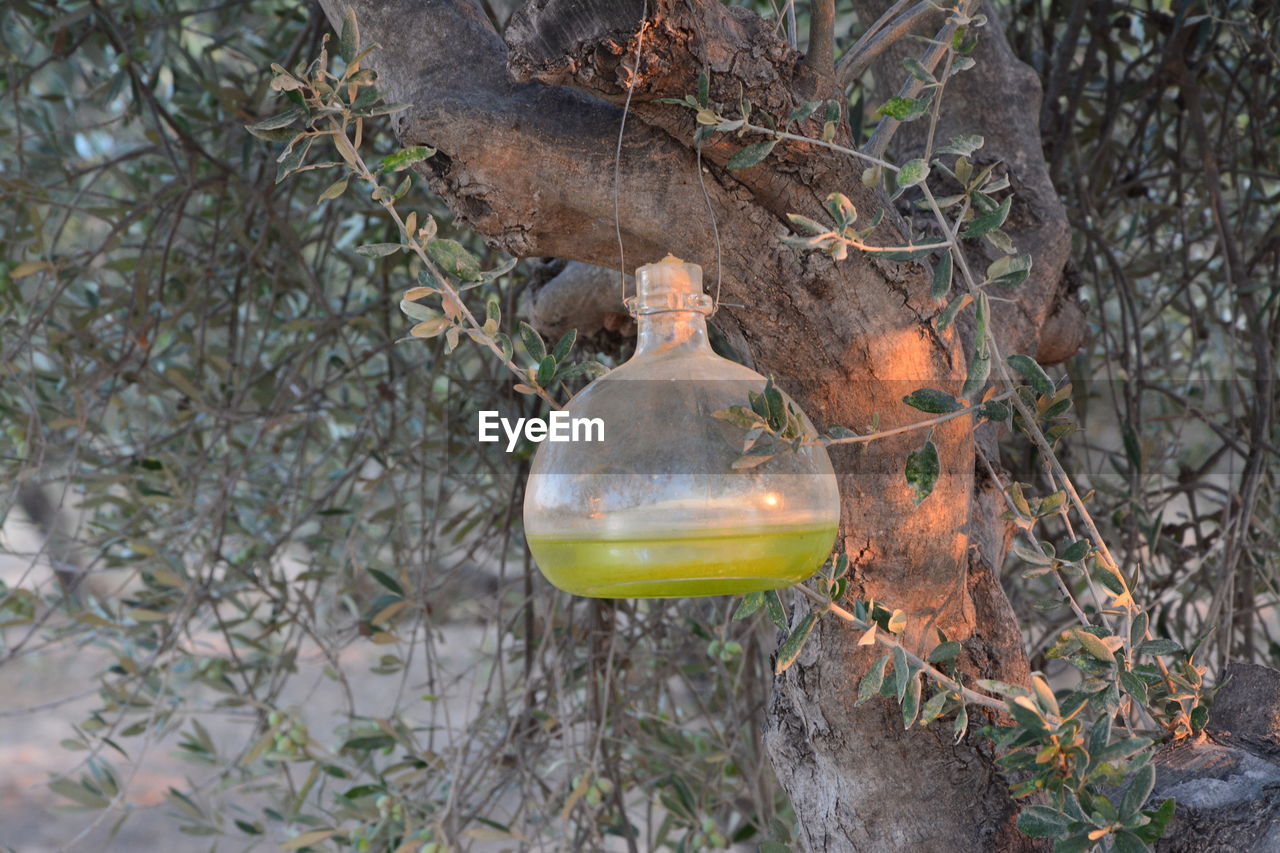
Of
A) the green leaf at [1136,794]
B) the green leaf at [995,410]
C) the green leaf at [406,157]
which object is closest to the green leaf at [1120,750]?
the green leaf at [1136,794]

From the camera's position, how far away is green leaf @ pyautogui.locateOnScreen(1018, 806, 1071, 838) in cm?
75

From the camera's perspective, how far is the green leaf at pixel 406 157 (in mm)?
783

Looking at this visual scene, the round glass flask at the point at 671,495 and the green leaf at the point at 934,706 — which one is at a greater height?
the round glass flask at the point at 671,495

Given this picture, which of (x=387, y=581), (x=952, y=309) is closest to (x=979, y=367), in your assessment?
(x=952, y=309)

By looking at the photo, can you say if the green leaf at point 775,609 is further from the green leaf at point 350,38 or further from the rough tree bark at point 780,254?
the green leaf at point 350,38

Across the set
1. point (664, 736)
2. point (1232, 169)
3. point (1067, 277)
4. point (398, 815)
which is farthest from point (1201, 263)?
point (398, 815)

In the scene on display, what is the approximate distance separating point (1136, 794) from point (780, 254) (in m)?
0.42

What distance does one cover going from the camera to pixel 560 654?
1732 mm

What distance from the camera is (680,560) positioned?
0.68 meters

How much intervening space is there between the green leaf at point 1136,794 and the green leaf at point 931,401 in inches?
10.1

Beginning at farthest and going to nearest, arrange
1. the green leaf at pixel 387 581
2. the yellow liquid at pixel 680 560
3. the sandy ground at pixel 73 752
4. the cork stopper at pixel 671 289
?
the sandy ground at pixel 73 752 < the green leaf at pixel 387 581 < the cork stopper at pixel 671 289 < the yellow liquid at pixel 680 560

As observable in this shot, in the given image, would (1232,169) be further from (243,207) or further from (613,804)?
(243,207)

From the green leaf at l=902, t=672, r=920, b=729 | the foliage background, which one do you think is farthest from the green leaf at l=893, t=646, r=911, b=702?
the foliage background

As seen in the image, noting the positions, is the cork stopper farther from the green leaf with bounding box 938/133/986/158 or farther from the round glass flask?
the green leaf with bounding box 938/133/986/158
